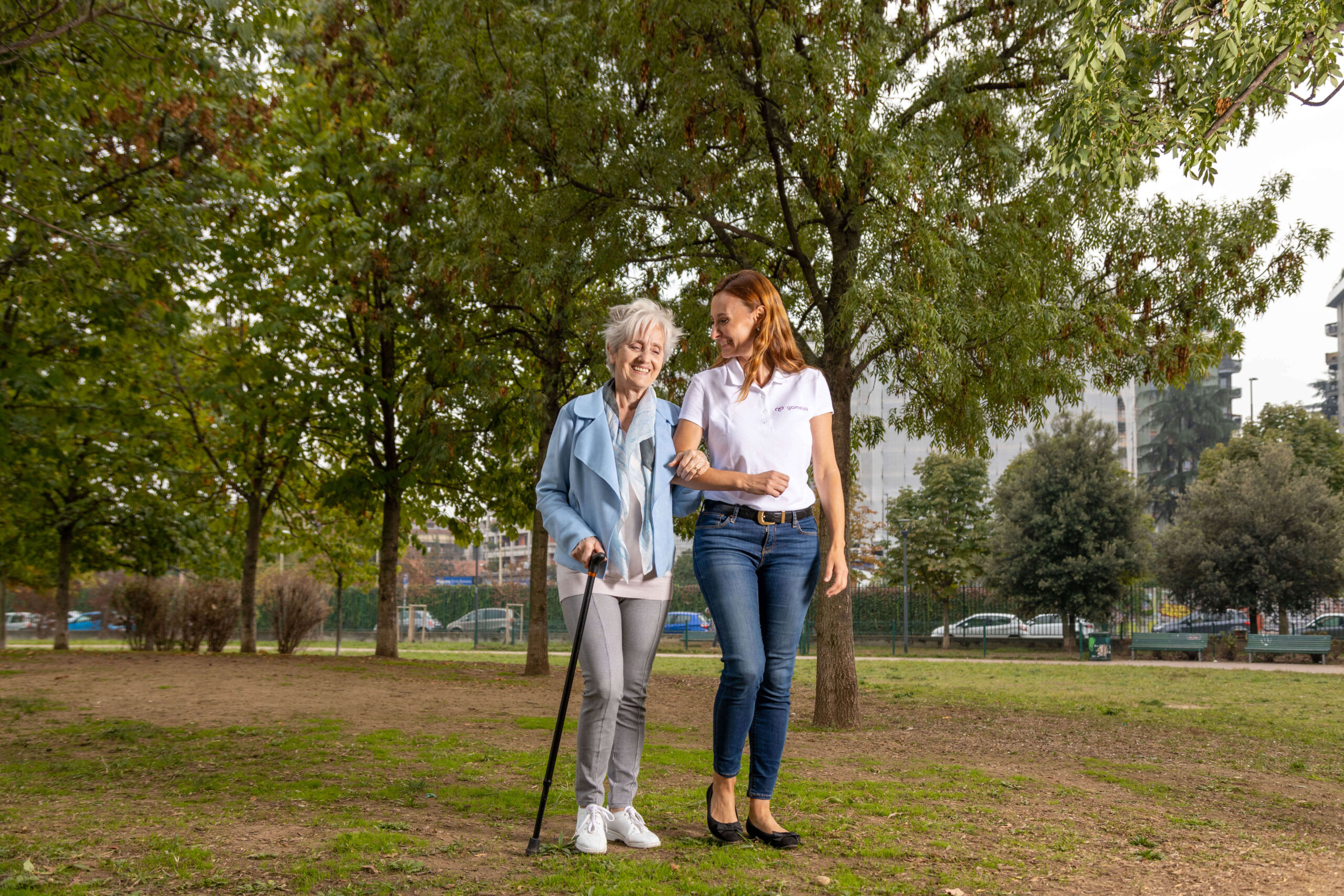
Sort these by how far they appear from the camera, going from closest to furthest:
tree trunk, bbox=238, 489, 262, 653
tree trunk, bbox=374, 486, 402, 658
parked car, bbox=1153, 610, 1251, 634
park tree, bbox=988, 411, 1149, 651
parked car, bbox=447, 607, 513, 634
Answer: tree trunk, bbox=374, 486, 402, 658
tree trunk, bbox=238, 489, 262, 653
parked car, bbox=1153, 610, 1251, 634
park tree, bbox=988, 411, 1149, 651
parked car, bbox=447, 607, 513, 634

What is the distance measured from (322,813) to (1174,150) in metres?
5.72

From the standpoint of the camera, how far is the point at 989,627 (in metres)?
31.6

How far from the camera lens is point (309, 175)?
15.2 m

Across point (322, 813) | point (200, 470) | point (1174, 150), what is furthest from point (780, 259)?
point (200, 470)

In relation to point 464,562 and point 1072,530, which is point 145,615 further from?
point 464,562

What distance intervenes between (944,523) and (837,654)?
96.1ft

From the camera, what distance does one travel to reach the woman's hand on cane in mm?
3637

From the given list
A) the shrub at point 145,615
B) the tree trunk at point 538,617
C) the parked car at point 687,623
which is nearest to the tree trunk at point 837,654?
the tree trunk at point 538,617

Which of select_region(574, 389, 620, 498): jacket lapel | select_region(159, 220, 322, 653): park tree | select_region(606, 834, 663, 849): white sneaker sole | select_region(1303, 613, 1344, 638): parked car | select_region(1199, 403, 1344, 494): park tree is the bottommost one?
select_region(1303, 613, 1344, 638): parked car

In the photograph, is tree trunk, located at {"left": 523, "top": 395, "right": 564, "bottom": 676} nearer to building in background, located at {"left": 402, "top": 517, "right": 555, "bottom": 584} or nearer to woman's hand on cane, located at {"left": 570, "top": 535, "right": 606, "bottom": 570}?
building in background, located at {"left": 402, "top": 517, "right": 555, "bottom": 584}

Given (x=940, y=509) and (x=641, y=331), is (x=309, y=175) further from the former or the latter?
(x=940, y=509)

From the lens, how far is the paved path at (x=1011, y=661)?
19641 mm

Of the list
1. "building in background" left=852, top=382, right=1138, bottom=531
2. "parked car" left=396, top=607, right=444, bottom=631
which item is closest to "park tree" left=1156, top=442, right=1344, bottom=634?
"parked car" left=396, top=607, right=444, bottom=631

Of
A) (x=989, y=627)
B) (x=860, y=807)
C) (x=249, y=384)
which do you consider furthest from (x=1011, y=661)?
(x=860, y=807)
